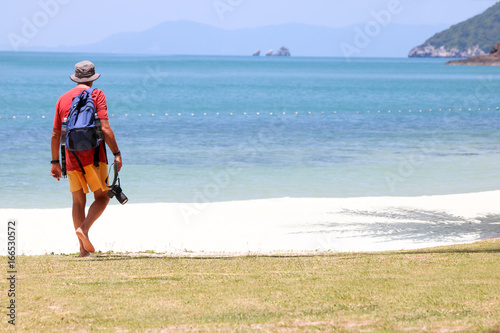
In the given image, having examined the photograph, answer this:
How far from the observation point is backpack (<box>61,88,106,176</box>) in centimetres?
754

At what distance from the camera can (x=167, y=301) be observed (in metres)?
5.88

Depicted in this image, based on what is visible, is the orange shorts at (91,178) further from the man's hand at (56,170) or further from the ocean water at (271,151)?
the ocean water at (271,151)

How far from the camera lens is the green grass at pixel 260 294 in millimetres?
5203

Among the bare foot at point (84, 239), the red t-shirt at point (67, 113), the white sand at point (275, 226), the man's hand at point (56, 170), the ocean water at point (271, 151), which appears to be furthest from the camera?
the ocean water at point (271, 151)

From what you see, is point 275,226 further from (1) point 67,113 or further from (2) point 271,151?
(2) point 271,151

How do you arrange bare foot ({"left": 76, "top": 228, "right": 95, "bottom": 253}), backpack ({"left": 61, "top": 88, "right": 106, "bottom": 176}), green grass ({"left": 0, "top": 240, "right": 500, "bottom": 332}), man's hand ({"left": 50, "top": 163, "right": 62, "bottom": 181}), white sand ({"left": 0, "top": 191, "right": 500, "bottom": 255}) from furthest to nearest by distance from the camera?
white sand ({"left": 0, "top": 191, "right": 500, "bottom": 255})
bare foot ({"left": 76, "top": 228, "right": 95, "bottom": 253})
man's hand ({"left": 50, "top": 163, "right": 62, "bottom": 181})
backpack ({"left": 61, "top": 88, "right": 106, "bottom": 176})
green grass ({"left": 0, "top": 240, "right": 500, "bottom": 332})

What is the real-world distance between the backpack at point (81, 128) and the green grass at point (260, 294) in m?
1.26

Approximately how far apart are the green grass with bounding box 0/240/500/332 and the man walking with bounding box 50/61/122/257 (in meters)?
0.57

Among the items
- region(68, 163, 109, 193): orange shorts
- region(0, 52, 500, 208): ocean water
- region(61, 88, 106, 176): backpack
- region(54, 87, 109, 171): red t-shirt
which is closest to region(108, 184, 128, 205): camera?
region(68, 163, 109, 193): orange shorts

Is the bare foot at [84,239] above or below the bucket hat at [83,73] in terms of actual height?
below

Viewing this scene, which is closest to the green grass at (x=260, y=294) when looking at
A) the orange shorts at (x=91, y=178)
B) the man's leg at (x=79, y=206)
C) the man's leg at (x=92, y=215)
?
the man's leg at (x=92, y=215)

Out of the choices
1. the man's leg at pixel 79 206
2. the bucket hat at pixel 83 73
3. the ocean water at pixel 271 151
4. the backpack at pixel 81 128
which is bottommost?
the ocean water at pixel 271 151

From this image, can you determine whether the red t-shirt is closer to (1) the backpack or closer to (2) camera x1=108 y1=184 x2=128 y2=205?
(1) the backpack

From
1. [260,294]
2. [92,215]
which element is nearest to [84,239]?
[92,215]
